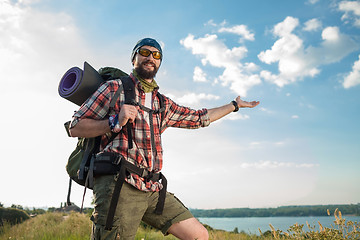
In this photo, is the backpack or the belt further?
the backpack

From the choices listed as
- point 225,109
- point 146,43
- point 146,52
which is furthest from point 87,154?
point 225,109

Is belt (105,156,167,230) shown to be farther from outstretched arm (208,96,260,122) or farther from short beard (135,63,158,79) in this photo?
outstretched arm (208,96,260,122)

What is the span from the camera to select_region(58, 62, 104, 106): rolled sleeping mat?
3.66 m

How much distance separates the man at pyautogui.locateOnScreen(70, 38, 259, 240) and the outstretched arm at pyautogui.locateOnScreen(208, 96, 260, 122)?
880 mm

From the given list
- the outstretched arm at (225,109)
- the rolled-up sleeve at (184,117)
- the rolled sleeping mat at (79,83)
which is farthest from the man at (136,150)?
the outstretched arm at (225,109)

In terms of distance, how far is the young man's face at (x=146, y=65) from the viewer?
4.00m

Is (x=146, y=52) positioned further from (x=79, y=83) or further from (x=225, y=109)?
(x=225, y=109)

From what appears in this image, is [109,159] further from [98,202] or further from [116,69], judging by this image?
[116,69]

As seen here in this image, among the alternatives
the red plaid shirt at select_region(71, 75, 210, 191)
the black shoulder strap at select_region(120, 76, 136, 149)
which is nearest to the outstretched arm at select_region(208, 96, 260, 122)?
the red plaid shirt at select_region(71, 75, 210, 191)

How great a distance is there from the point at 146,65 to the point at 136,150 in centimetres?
120

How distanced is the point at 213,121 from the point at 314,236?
2513 millimetres

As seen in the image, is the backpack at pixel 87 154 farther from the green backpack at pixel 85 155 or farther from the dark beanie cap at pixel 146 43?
the dark beanie cap at pixel 146 43

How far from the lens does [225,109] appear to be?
4.91m

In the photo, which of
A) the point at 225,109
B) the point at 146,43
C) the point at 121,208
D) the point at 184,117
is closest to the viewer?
the point at 121,208
